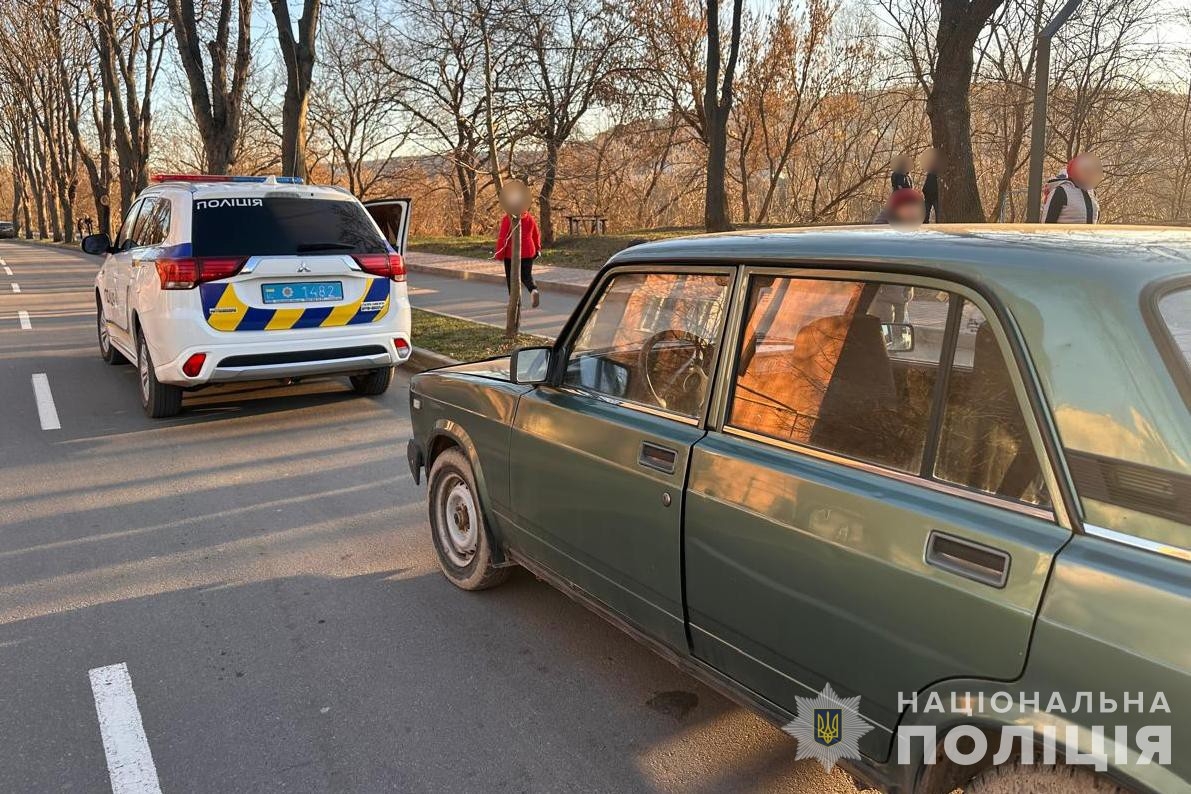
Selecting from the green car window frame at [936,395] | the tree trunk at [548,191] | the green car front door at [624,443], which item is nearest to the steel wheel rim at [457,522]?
the green car front door at [624,443]

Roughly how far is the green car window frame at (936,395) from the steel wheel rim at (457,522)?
5.90 feet

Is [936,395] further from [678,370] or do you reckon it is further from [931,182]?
[931,182]

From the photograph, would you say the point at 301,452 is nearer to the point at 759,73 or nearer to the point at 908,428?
the point at 908,428

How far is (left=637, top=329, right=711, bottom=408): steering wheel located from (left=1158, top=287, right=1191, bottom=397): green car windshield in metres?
1.26

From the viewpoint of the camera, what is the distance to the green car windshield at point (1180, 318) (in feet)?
5.52

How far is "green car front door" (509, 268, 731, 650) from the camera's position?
269cm

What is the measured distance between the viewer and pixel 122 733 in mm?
2992

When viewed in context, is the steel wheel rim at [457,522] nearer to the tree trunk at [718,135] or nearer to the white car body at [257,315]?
the white car body at [257,315]

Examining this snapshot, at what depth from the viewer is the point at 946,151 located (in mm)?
11875

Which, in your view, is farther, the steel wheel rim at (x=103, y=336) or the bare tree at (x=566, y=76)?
the bare tree at (x=566, y=76)

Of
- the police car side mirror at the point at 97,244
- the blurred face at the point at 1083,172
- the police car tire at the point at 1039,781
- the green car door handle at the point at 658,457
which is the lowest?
the police car tire at the point at 1039,781

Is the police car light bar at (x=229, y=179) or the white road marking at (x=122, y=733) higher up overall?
the police car light bar at (x=229, y=179)

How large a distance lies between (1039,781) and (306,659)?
2761 mm

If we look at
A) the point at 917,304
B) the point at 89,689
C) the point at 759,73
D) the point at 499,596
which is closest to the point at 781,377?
the point at 917,304
